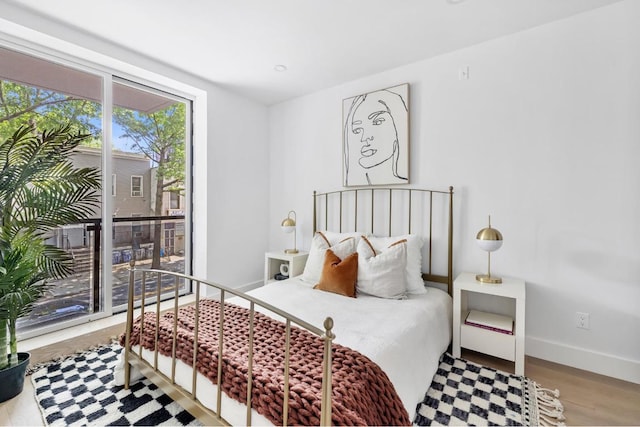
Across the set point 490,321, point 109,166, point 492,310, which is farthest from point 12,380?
point 492,310

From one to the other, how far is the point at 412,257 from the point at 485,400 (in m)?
1.04

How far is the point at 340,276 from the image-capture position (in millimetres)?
2326

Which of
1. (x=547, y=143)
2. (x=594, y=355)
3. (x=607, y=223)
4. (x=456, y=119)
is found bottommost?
(x=594, y=355)

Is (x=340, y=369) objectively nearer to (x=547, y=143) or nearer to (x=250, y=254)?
(x=547, y=143)

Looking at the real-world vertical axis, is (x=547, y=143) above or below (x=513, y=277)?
above

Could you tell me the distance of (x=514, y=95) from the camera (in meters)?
2.29

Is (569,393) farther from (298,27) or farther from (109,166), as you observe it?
(109,166)

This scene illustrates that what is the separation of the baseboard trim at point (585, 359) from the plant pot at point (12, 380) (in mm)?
3402

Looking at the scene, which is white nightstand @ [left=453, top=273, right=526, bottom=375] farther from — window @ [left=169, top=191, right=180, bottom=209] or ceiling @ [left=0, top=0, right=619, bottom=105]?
window @ [left=169, top=191, right=180, bottom=209]

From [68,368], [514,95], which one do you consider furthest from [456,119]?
[68,368]

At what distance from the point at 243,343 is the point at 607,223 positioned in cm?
241

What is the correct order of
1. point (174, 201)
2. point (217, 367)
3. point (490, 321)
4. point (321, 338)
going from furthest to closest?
1. point (174, 201)
2. point (490, 321)
3. point (217, 367)
4. point (321, 338)

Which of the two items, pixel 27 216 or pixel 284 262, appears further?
pixel 284 262

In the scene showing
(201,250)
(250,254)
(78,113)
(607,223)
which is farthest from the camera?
(250,254)
